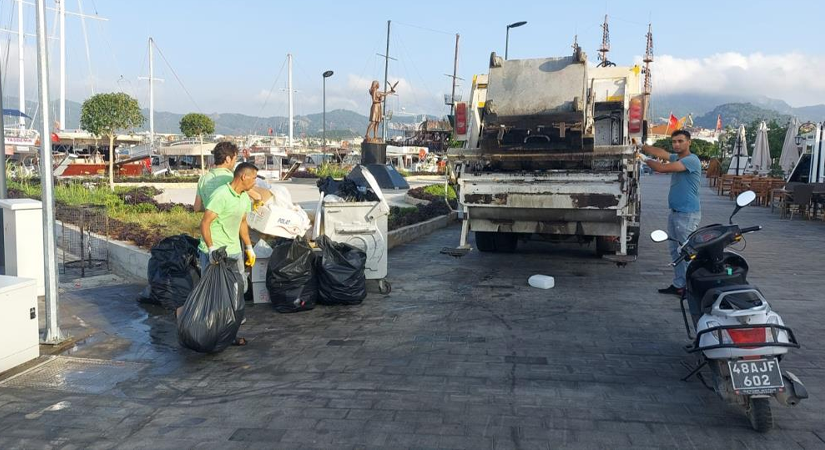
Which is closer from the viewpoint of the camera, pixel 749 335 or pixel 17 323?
pixel 749 335

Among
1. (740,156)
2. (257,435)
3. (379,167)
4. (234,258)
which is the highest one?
(740,156)

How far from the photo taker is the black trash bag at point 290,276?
614 centimetres

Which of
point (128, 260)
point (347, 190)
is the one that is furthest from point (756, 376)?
point (128, 260)

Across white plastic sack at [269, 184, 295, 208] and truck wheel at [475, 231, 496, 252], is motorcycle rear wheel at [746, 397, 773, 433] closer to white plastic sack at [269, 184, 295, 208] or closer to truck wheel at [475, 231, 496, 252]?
white plastic sack at [269, 184, 295, 208]

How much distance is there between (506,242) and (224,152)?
5344 millimetres

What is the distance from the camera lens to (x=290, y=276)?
243 inches

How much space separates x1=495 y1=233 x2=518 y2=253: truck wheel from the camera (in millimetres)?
9898

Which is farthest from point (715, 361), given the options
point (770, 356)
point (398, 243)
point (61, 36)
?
point (61, 36)

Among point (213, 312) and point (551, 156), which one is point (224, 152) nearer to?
point (213, 312)

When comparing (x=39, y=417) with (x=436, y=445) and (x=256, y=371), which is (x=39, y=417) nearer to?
(x=256, y=371)

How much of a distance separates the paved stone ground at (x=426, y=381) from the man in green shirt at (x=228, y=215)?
33.6 inches

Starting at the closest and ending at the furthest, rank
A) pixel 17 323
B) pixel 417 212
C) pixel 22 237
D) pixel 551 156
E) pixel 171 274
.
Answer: pixel 17 323
pixel 171 274
pixel 22 237
pixel 551 156
pixel 417 212

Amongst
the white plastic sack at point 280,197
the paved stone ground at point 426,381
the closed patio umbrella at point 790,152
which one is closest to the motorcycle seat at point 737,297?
the paved stone ground at point 426,381

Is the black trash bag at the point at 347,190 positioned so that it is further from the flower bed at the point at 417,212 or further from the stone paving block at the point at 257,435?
the stone paving block at the point at 257,435
